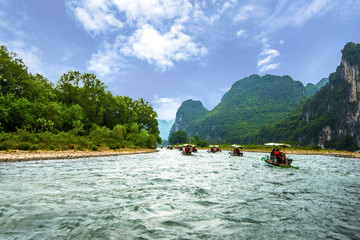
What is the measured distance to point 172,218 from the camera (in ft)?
17.9

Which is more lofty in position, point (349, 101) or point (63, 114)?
point (349, 101)

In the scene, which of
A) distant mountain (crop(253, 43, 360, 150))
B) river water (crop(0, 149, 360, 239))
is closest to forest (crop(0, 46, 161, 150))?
river water (crop(0, 149, 360, 239))

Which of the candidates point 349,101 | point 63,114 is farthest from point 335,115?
point 63,114

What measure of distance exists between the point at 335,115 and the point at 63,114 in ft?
470

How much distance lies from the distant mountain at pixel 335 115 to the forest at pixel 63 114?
106 meters

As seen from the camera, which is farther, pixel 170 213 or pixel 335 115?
pixel 335 115

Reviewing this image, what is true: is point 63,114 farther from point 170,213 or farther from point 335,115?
point 335,115

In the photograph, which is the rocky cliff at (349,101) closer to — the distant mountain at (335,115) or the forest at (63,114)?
the distant mountain at (335,115)

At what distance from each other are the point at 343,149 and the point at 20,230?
131723mm

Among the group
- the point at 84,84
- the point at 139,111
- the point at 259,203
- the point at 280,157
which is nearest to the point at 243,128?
the point at 139,111

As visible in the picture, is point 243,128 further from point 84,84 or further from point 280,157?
point 280,157

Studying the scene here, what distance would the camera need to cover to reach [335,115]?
388ft

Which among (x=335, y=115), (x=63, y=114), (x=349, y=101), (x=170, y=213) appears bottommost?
(x=170, y=213)

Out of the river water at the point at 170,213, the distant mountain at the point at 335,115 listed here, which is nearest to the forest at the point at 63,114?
the river water at the point at 170,213
